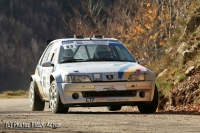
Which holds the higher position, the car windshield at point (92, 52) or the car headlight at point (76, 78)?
the car windshield at point (92, 52)

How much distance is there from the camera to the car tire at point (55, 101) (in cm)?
1398

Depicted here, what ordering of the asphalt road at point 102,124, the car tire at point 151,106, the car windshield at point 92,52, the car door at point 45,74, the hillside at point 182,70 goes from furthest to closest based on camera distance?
the hillside at point 182,70 → the car door at point 45,74 → the car windshield at point 92,52 → the car tire at point 151,106 → the asphalt road at point 102,124

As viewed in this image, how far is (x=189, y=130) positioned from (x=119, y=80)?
12.1ft

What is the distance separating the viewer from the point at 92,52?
1523 centimetres

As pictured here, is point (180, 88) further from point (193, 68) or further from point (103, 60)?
point (103, 60)

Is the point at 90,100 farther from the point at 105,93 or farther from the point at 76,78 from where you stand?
the point at 76,78

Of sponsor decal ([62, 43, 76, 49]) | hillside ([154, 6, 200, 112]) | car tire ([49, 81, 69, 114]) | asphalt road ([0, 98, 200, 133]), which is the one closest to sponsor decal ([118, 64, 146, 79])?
asphalt road ([0, 98, 200, 133])

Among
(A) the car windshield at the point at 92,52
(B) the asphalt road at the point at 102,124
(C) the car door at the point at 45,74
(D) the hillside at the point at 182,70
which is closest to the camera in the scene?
(B) the asphalt road at the point at 102,124

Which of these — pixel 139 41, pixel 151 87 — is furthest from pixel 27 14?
pixel 151 87


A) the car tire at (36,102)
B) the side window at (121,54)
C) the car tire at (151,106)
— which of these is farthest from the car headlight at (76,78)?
the car tire at (36,102)

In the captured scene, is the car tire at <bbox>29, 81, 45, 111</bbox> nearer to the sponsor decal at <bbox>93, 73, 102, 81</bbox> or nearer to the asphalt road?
the sponsor decal at <bbox>93, 73, 102, 81</bbox>

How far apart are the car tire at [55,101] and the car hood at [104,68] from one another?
0.42 meters

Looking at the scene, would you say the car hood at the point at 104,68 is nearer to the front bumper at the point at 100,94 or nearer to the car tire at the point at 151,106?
the front bumper at the point at 100,94

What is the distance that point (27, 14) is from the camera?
306ft
